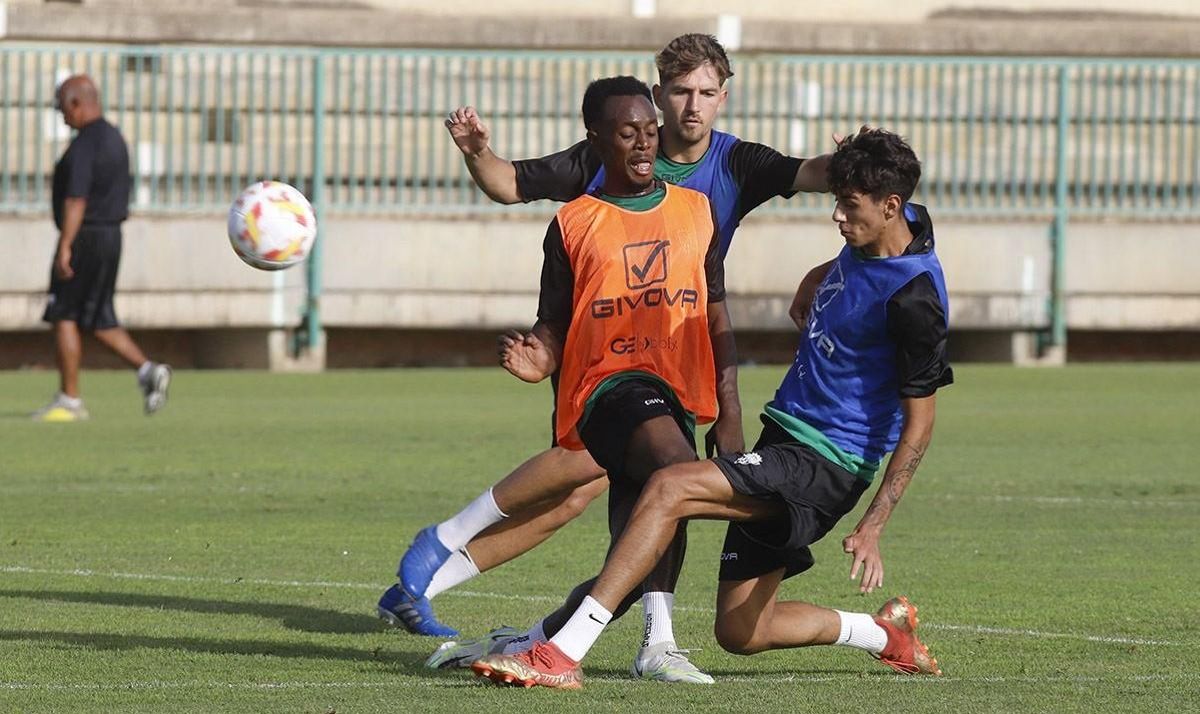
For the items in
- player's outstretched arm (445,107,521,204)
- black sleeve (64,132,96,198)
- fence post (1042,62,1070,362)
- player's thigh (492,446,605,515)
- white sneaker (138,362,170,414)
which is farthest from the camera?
fence post (1042,62,1070,362)

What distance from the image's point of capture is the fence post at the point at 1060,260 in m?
21.5

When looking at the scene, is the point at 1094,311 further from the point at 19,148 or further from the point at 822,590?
the point at 822,590

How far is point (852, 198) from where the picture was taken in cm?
668

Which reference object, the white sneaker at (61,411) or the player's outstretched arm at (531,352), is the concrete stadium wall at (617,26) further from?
the player's outstretched arm at (531,352)

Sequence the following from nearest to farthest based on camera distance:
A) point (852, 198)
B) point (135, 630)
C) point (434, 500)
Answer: point (852, 198), point (135, 630), point (434, 500)

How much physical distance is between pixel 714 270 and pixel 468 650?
1354 mm

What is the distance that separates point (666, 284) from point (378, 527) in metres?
3.91

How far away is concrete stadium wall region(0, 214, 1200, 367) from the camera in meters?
19.8

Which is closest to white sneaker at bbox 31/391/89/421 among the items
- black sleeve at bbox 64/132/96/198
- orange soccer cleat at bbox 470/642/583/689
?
black sleeve at bbox 64/132/96/198

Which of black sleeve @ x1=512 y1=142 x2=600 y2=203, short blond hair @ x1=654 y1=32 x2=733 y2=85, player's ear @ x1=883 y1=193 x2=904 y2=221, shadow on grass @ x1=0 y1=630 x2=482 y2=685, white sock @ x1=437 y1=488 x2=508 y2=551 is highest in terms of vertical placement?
short blond hair @ x1=654 y1=32 x2=733 y2=85

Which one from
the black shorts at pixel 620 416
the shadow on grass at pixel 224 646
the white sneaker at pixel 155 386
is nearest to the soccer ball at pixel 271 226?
the shadow on grass at pixel 224 646

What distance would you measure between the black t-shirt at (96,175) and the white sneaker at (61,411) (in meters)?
1.20

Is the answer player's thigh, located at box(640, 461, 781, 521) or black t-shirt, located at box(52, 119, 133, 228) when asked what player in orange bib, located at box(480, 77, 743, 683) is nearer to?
player's thigh, located at box(640, 461, 781, 521)

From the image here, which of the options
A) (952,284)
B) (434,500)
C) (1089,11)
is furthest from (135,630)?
(1089,11)
